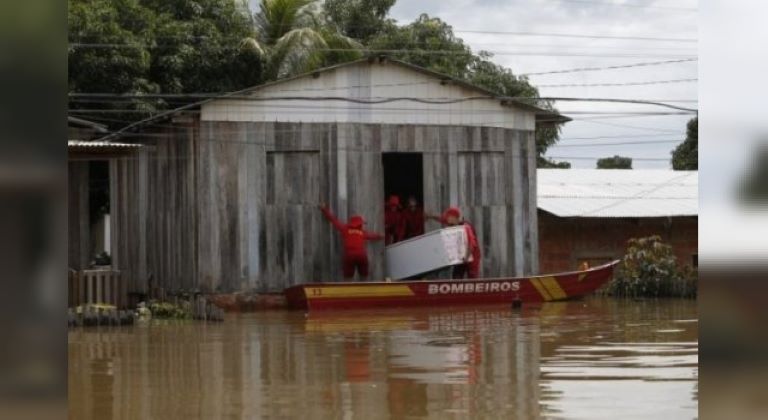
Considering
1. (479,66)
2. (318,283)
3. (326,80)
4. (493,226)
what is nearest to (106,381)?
(318,283)

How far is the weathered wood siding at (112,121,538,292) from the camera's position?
77.1ft

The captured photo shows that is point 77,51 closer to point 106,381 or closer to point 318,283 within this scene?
point 318,283

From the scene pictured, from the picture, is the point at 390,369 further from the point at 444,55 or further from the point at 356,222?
the point at 444,55

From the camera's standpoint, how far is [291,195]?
2389 centimetres

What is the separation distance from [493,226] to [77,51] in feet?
34.2

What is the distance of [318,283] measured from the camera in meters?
22.8

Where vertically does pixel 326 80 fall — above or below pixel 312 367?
above

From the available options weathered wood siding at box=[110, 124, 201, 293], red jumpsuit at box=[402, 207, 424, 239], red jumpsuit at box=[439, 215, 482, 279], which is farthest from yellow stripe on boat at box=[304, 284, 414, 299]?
red jumpsuit at box=[402, 207, 424, 239]

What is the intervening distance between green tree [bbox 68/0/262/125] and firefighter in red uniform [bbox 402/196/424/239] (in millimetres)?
7134

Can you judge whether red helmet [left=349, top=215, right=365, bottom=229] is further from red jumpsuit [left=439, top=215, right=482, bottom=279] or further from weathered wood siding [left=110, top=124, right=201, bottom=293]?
weathered wood siding [left=110, top=124, right=201, bottom=293]

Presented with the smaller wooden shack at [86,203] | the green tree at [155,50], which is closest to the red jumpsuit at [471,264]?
the smaller wooden shack at [86,203]

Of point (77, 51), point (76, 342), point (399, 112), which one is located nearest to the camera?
point (76, 342)

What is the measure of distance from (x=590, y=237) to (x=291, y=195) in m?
11.1

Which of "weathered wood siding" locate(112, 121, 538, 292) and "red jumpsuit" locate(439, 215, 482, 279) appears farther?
"red jumpsuit" locate(439, 215, 482, 279)
